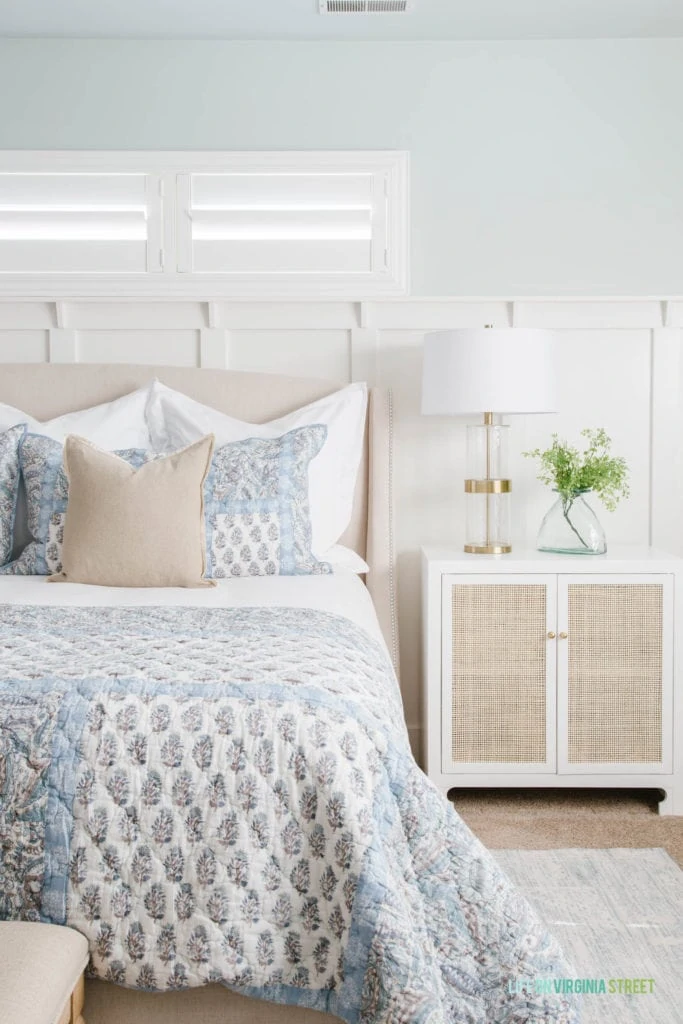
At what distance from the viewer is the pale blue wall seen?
10.1ft

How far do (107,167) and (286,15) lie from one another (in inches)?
30.2

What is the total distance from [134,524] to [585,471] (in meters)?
1.39

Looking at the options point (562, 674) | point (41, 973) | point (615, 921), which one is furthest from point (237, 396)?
point (41, 973)

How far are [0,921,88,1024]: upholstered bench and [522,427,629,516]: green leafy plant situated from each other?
2029mm

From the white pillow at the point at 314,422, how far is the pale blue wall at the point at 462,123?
22.9 inches

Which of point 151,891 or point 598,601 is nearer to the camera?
point 151,891

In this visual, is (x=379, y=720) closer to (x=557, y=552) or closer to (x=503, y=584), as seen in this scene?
(x=503, y=584)

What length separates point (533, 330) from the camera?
2721 millimetres

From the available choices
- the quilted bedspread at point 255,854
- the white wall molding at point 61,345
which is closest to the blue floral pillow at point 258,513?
the white wall molding at point 61,345

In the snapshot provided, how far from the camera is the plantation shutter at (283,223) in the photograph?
308 centimetres

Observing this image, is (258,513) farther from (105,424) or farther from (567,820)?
(567,820)

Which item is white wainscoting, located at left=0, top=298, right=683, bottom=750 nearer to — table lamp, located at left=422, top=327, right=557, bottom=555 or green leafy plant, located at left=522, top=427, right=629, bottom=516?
green leafy plant, located at left=522, top=427, right=629, bottom=516

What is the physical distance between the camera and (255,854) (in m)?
1.27

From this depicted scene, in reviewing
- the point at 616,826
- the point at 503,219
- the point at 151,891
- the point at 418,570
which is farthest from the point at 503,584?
the point at 151,891
